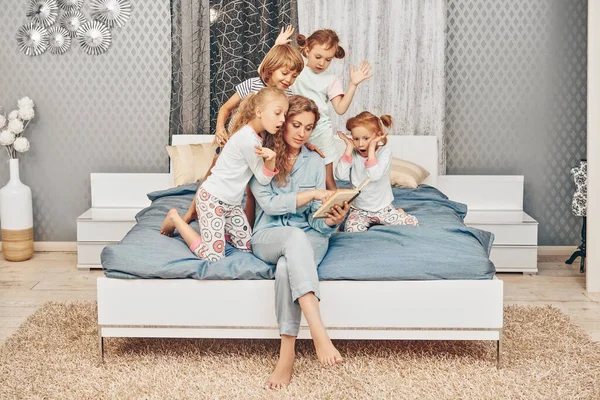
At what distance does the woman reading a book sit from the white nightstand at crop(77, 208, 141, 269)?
1620mm

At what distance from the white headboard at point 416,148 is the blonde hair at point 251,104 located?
181 centimetres

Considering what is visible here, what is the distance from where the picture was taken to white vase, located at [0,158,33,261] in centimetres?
482

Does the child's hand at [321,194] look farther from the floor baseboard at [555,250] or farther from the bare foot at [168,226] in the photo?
the floor baseboard at [555,250]

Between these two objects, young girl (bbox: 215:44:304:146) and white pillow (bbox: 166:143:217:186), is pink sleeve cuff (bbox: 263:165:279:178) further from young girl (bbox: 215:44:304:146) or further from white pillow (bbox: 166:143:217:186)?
white pillow (bbox: 166:143:217:186)

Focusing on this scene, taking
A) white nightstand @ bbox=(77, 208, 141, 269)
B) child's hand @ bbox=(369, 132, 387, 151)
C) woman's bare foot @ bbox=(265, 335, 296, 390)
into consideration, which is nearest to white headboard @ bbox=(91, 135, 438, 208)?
white nightstand @ bbox=(77, 208, 141, 269)

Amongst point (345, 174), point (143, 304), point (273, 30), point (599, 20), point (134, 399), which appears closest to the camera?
point (134, 399)

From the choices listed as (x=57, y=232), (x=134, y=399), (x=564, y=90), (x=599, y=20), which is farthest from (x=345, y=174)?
(x=57, y=232)

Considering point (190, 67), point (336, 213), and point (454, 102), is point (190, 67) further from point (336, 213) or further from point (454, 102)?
point (336, 213)

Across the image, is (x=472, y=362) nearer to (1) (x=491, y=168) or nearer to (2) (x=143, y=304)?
(2) (x=143, y=304)

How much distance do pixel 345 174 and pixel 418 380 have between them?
1.03 metres

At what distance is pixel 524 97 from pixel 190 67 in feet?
6.96

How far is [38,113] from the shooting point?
5105 millimetres

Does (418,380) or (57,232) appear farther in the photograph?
(57,232)

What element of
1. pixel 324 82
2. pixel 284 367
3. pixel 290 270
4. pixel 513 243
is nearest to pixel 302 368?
pixel 284 367
